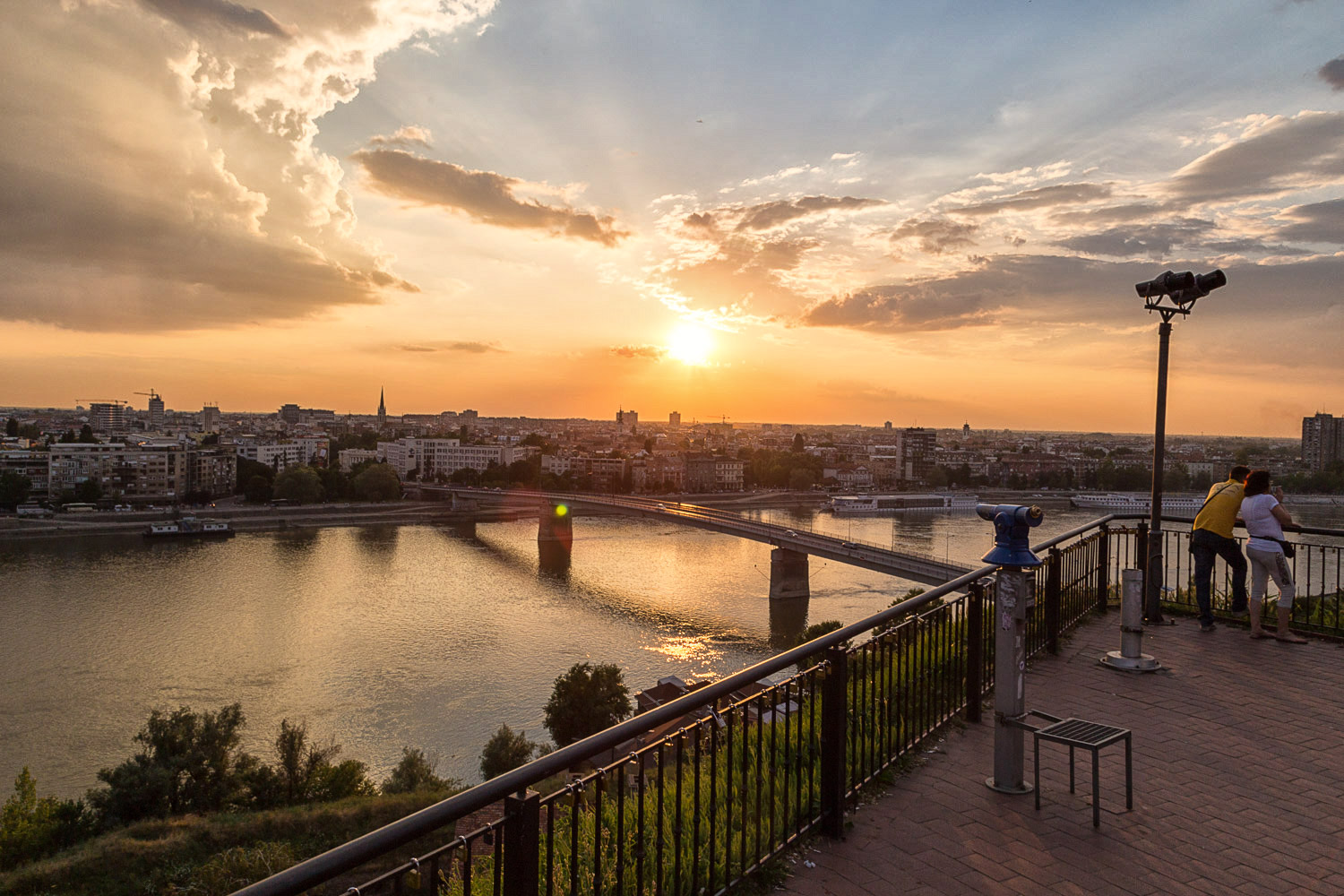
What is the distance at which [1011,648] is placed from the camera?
300cm

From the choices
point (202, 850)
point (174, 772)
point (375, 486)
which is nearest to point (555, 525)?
point (375, 486)

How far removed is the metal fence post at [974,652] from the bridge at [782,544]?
1734cm

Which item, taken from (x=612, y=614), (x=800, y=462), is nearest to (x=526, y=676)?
(x=612, y=614)

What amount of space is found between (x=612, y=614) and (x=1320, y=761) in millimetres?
23004

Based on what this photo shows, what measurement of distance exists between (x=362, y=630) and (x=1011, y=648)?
22.8m

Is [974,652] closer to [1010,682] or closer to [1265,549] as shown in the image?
[1010,682]

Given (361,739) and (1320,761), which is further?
(361,739)

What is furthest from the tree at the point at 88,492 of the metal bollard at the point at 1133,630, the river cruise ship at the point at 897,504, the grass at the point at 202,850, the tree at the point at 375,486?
the metal bollard at the point at 1133,630

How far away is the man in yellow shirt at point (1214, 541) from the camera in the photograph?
5461 mm

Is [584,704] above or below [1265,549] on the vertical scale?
below

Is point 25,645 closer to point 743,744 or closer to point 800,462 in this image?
point 743,744

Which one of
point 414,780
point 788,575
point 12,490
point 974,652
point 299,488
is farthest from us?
point 299,488

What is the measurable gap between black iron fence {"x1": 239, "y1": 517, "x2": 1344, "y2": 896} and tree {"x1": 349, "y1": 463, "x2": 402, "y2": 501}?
55347mm

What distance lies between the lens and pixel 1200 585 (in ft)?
17.7
